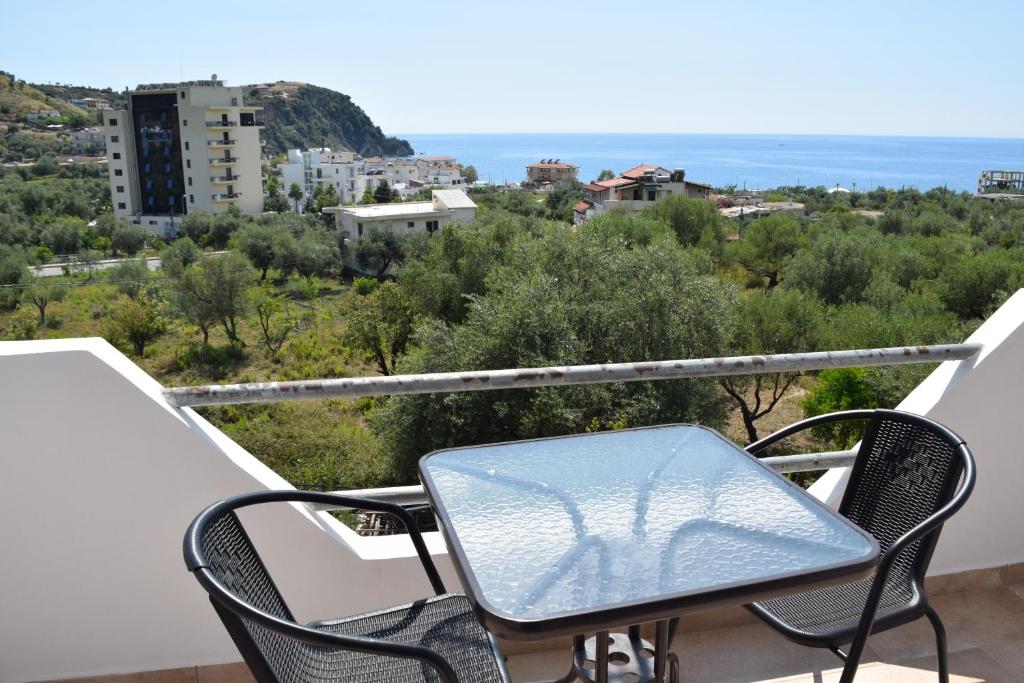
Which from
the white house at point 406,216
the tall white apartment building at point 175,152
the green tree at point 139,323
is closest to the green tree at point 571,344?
the green tree at point 139,323

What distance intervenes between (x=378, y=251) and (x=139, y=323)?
15.7 meters

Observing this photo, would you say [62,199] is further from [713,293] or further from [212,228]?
[713,293]

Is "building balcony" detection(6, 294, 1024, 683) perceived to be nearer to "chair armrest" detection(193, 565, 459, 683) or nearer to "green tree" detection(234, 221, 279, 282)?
"chair armrest" detection(193, 565, 459, 683)

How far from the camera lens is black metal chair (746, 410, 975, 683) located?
130cm

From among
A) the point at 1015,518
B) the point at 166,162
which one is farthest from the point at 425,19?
the point at 1015,518

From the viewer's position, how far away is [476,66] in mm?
89188

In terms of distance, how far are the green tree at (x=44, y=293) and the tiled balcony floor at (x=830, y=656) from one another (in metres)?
36.2

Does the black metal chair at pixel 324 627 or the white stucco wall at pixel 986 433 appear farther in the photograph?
the white stucco wall at pixel 986 433

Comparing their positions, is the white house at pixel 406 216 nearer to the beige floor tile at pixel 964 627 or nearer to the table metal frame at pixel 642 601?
the beige floor tile at pixel 964 627

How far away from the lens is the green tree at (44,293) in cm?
3300

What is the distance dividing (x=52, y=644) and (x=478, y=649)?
4.13 ft

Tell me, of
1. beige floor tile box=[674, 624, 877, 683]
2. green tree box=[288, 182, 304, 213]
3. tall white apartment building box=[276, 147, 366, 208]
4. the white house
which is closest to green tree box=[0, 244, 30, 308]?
the white house

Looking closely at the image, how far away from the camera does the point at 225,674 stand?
1.94m

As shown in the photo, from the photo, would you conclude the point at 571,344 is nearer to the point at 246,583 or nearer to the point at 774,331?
the point at 774,331
